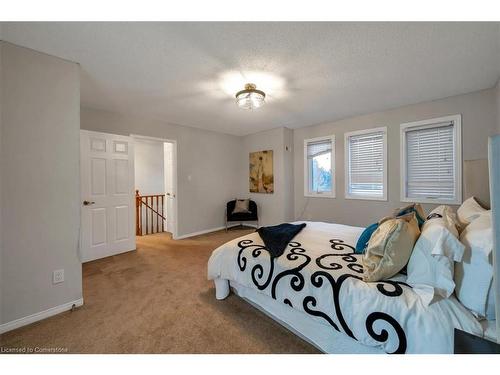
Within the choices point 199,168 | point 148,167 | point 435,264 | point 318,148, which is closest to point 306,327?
point 435,264

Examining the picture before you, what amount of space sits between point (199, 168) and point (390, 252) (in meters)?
3.98

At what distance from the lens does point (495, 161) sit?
1.92 feet

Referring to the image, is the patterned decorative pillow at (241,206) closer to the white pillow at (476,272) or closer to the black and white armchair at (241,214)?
the black and white armchair at (241,214)

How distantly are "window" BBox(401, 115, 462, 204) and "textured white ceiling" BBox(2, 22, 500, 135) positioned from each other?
436 millimetres

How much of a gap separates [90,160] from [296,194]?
384cm

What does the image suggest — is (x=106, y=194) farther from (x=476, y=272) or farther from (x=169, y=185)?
(x=476, y=272)

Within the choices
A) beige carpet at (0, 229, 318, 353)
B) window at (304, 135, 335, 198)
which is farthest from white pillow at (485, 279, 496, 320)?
window at (304, 135, 335, 198)

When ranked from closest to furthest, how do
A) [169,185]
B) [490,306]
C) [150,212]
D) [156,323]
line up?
[490,306] < [156,323] < [169,185] < [150,212]

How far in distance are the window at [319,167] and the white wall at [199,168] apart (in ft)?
5.94

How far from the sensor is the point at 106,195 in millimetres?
3281

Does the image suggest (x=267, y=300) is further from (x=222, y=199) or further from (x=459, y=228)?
(x=222, y=199)
